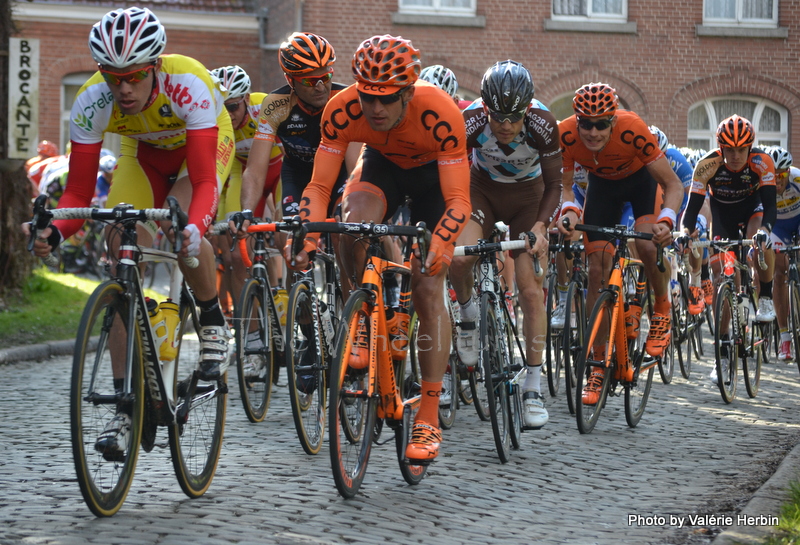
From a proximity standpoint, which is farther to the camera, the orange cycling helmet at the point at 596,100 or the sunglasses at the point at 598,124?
the sunglasses at the point at 598,124

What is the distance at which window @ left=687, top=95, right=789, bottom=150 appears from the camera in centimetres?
2470

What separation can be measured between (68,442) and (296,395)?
1436 mm

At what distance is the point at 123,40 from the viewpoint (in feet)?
15.5

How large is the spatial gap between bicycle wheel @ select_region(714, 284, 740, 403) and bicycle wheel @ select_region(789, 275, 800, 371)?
1676 mm

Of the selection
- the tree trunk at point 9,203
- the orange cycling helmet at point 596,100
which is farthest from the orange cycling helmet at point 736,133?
the tree trunk at point 9,203

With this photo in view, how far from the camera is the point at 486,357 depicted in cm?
589

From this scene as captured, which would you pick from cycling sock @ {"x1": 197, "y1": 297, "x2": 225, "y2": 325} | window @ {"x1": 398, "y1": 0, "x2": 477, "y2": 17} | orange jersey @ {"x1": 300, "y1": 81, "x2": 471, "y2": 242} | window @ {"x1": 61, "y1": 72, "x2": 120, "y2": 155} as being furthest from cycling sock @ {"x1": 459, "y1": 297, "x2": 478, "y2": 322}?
window @ {"x1": 61, "y1": 72, "x2": 120, "y2": 155}

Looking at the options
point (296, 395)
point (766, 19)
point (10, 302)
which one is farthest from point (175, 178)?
point (766, 19)

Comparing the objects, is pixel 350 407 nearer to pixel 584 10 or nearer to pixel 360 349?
pixel 360 349

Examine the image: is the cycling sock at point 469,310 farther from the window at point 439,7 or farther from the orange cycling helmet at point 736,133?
the window at point 439,7

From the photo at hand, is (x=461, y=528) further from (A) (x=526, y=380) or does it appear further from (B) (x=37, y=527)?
(A) (x=526, y=380)

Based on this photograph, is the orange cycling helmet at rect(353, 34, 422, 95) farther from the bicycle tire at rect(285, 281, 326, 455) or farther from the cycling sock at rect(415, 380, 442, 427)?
the bicycle tire at rect(285, 281, 326, 455)

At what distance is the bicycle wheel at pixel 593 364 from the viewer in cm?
689

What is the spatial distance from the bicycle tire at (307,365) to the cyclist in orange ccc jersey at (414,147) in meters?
0.79
